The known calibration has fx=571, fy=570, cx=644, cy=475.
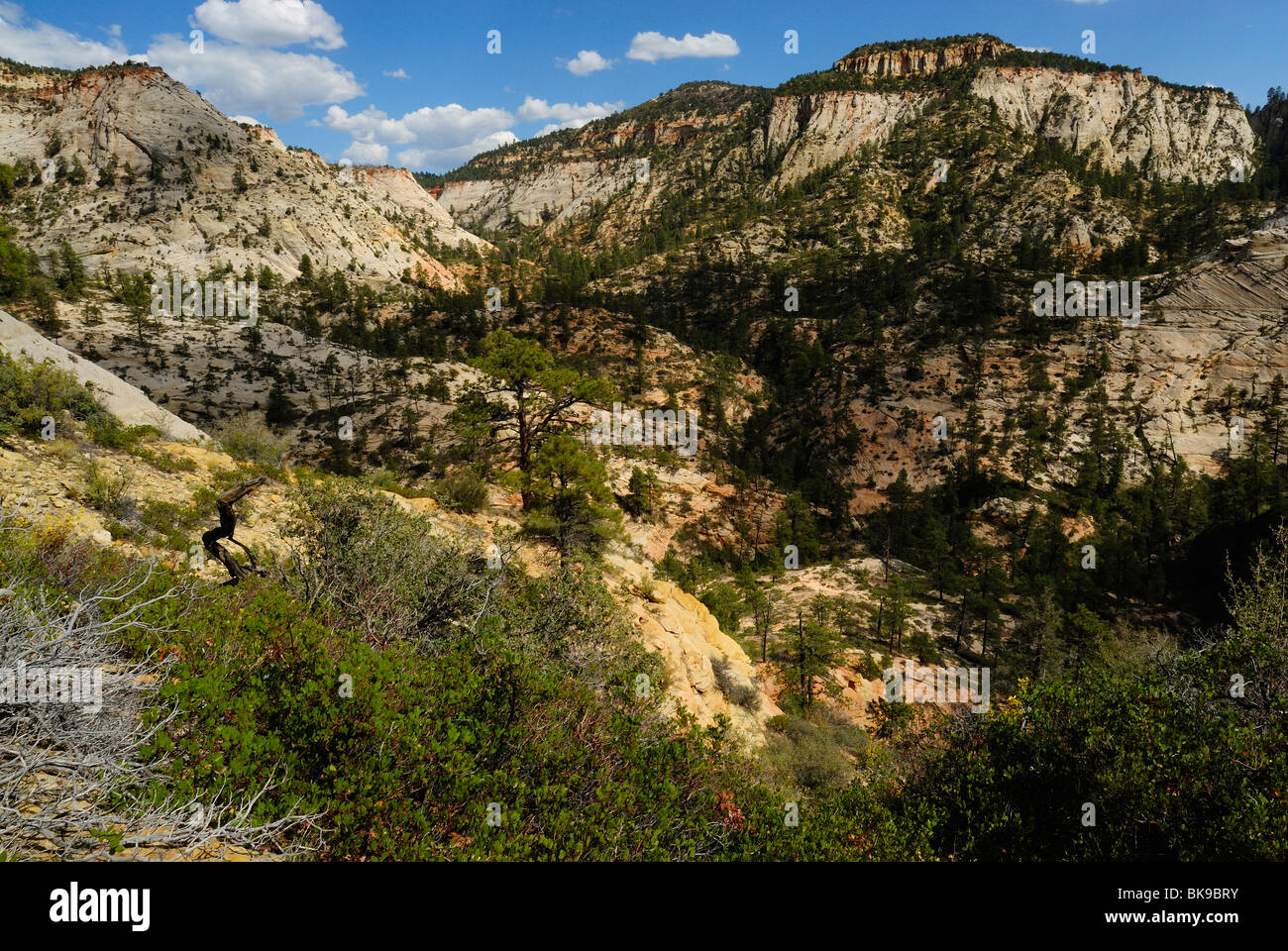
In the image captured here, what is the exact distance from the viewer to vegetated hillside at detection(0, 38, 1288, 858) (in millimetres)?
6820

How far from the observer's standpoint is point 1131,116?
129 meters

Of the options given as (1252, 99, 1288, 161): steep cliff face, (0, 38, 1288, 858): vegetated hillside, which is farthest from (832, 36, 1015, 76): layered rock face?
(1252, 99, 1288, 161): steep cliff face

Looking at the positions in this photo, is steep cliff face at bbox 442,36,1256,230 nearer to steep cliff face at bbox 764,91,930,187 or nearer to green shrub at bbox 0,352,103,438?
steep cliff face at bbox 764,91,930,187

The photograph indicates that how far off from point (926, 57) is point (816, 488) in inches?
5926

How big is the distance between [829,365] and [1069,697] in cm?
5885

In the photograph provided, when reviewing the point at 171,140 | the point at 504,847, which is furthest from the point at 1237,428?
the point at 171,140

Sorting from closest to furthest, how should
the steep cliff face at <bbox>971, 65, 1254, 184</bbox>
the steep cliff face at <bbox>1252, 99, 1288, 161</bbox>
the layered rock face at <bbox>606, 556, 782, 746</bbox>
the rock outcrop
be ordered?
the layered rock face at <bbox>606, 556, 782, 746</bbox>
the rock outcrop
the steep cliff face at <bbox>971, 65, 1254, 184</bbox>
the steep cliff face at <bbox>1252, 99, 1288, 161</bbox>

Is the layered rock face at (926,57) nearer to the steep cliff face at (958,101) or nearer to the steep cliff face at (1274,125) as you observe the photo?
the steep cliff face at (958,101)

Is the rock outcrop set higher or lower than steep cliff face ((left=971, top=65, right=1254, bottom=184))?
lower

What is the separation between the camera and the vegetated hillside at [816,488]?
682 cm

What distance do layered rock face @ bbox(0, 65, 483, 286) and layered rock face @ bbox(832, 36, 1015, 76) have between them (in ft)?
432

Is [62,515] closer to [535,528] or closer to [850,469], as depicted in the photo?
[535,528]

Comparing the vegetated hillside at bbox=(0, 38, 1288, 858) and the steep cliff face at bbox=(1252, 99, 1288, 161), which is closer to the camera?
the vegetated hillside at bbox=(0, 38, 1288, 858)

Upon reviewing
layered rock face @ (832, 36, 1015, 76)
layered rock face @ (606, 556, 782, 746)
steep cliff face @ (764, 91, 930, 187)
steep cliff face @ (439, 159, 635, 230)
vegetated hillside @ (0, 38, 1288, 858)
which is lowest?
layered rock face @ (606, 556, 782, 746)
